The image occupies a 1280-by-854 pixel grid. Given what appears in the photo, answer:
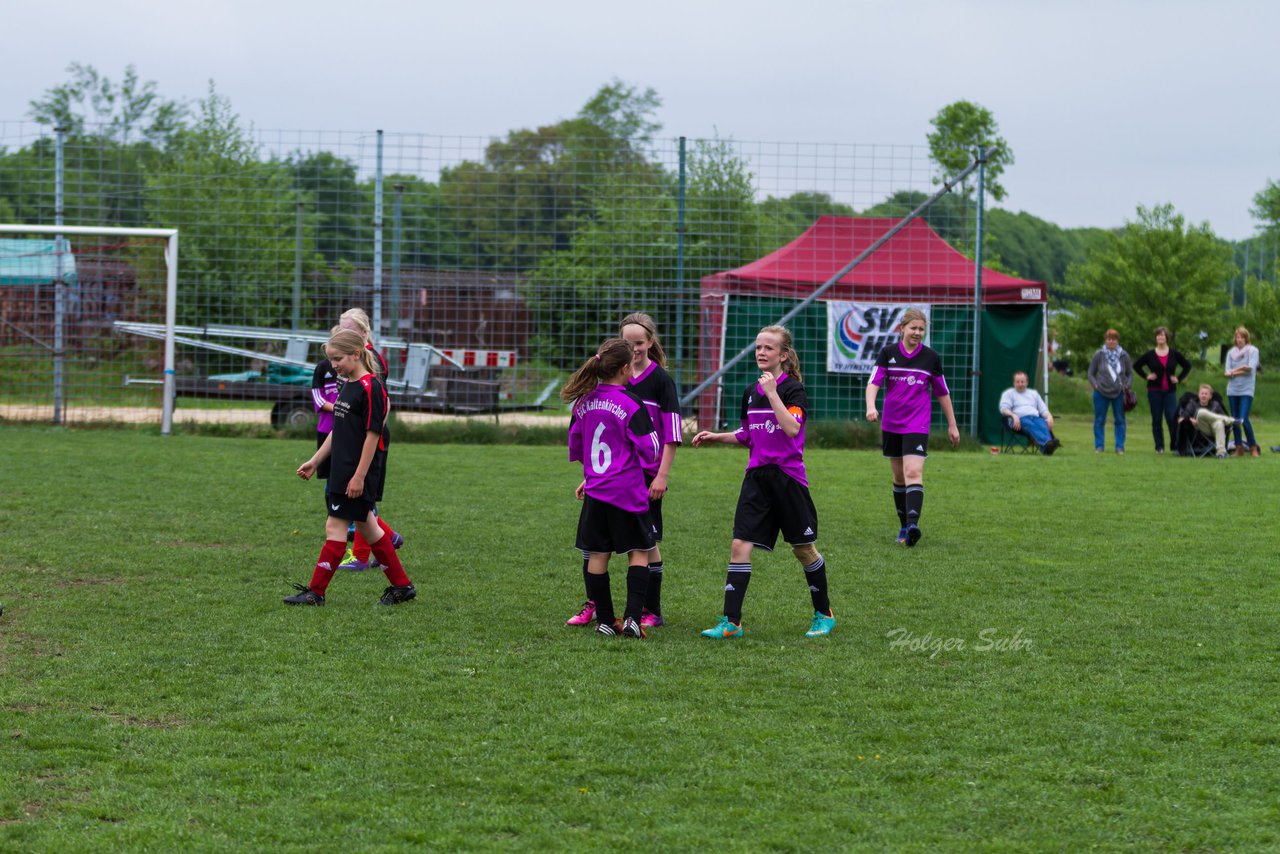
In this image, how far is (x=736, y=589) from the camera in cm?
688

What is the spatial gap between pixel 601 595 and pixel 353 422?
182 centimetres

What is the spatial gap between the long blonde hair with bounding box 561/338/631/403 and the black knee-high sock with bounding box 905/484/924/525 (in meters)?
3.82

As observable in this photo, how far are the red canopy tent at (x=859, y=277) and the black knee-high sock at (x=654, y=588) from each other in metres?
12.7

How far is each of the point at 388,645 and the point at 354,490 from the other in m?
1.18

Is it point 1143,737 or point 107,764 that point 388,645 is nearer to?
point 107,764

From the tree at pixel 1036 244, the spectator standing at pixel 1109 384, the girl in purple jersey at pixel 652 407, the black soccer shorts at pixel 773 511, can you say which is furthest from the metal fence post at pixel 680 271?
the tree at pixel 1036 244

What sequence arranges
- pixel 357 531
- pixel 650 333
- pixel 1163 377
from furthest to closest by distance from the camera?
pixel 1163 377 → pixel 357 531 → pixel 650 333

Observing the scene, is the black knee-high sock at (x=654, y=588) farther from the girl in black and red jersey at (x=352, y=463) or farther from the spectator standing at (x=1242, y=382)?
the spectator standing at (x=1242, y=382)

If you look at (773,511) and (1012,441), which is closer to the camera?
(773,511)

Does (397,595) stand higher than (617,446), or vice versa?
(617,446)

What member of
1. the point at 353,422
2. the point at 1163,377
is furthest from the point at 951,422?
→ the point at 1163,377

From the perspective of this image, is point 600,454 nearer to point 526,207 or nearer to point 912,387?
point 912,387

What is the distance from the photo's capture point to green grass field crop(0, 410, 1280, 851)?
163 inches

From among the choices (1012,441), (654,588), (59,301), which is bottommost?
(654,588)
